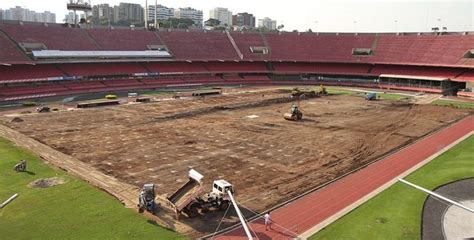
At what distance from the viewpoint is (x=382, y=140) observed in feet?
140

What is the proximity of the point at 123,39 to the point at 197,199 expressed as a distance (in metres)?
80.0

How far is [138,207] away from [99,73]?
6486 cm

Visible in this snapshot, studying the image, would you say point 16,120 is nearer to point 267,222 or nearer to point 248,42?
point 267,222

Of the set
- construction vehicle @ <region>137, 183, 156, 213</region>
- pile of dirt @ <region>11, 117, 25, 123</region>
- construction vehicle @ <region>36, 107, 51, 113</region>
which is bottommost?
construction vehicle @ <region>137, 183, 156, 213</region>

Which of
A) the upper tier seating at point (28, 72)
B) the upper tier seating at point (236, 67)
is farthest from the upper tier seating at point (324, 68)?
the upper tier seating at point (28, 72)

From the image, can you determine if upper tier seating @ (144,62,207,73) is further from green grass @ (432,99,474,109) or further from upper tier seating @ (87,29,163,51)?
green grass @ (432,99,474,109)

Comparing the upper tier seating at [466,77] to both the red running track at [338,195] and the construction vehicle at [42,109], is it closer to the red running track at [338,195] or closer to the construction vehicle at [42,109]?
the red running track at [338,195]

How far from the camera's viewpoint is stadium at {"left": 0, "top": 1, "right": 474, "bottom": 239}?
2692 cm

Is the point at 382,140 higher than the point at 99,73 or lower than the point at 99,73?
lower

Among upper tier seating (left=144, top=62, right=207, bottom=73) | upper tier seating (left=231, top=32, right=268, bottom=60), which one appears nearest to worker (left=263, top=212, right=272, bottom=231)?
upper tier seating (left=144, top=62, right=207, bottom=73)

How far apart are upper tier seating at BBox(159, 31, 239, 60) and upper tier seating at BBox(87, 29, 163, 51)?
14.2ft

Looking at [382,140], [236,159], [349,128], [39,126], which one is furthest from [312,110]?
[39,126]

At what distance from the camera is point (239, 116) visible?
56.4 metres

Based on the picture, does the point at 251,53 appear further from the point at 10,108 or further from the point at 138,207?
the point at 138,207
